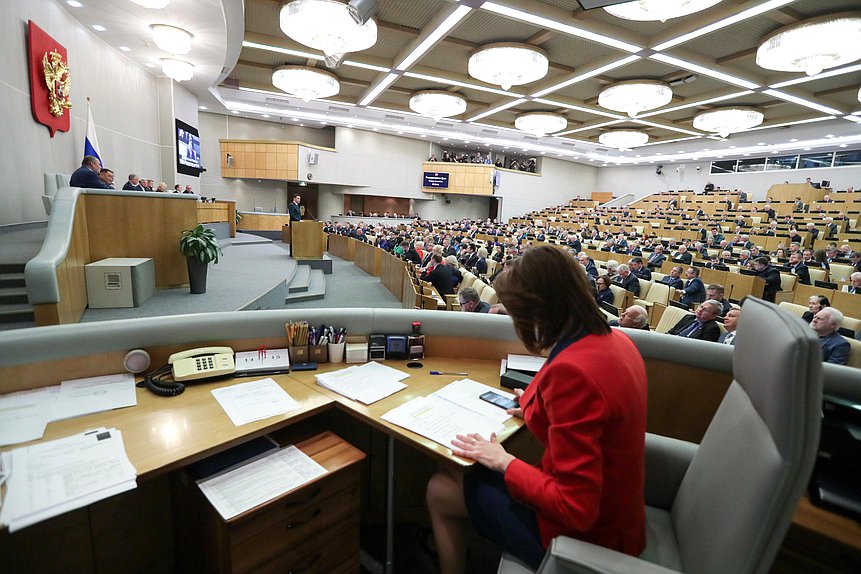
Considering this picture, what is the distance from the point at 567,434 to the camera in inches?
39.8

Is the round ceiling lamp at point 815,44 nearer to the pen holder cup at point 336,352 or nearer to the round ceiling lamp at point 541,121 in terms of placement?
the round ceiling lamp at point 541,121

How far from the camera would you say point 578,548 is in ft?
3.17

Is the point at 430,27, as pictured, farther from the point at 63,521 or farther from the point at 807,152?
the point at 807,152

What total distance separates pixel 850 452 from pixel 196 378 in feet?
7.62

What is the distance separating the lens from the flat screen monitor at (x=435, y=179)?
69.3 feet

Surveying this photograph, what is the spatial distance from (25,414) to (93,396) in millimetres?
182

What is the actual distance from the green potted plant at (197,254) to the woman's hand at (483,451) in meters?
4.44

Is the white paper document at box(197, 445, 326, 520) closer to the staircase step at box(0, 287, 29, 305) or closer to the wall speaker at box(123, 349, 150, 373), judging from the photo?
the wall speaker at box(123, 349, 150, 373)

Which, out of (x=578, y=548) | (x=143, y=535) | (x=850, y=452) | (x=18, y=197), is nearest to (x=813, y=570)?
(x=850, y=452)

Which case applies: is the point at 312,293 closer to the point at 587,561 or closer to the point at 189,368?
the point at 189,368

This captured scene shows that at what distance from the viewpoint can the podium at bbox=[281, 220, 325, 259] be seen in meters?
8.98

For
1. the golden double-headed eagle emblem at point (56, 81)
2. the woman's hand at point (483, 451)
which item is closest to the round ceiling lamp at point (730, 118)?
the woman's hand at point (483, 451)

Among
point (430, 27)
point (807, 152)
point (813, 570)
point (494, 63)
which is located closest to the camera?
point (813, 570)

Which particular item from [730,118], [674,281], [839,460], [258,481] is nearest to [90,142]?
[258,481]
